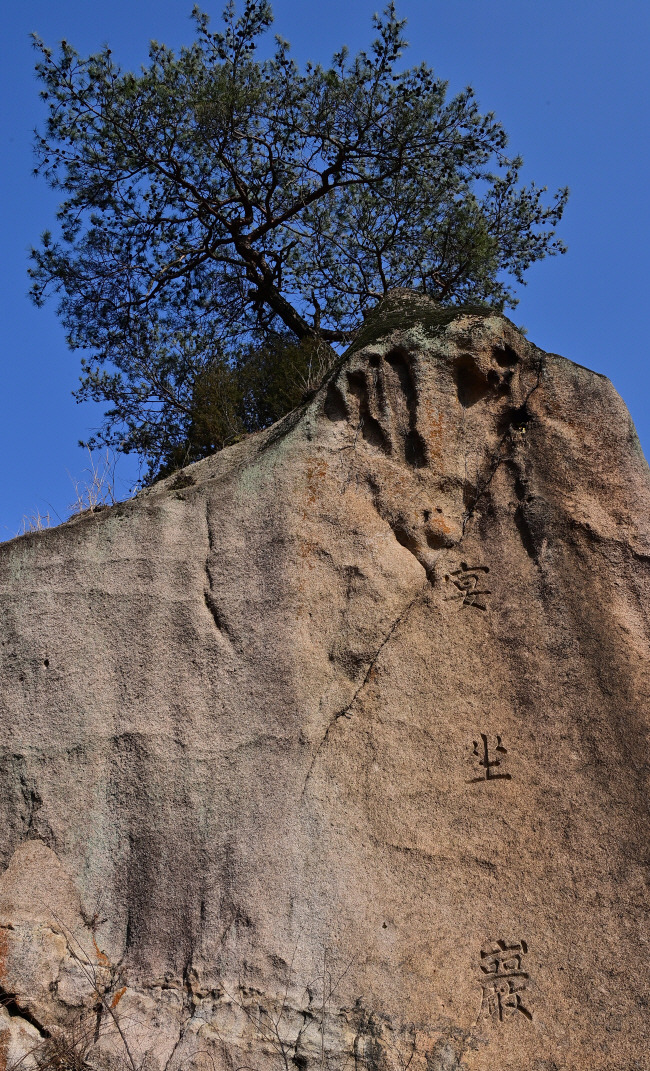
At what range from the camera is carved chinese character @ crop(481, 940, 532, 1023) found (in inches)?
196

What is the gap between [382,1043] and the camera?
480 cm

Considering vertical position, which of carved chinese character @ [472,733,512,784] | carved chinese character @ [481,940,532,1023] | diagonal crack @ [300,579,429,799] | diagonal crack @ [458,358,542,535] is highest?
diagonal crack @ [458,358,542,535]

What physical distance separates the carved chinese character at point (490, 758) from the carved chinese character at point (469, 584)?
790 millimetres

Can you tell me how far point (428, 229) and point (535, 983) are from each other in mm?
8484

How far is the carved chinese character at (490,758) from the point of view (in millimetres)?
5488

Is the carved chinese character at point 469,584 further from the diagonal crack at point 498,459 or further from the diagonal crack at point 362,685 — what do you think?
A: the diagonal crack at point 498,459

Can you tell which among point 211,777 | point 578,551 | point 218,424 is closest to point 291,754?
point 211,777

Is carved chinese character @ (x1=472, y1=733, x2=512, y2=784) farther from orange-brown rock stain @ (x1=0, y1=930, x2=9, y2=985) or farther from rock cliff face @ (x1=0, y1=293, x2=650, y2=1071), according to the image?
orange-brown rock stain @ (x1=0, y1=930, x2=9, y2=985)

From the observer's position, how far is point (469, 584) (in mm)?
5996

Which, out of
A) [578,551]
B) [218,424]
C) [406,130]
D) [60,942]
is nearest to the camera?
[60,942]

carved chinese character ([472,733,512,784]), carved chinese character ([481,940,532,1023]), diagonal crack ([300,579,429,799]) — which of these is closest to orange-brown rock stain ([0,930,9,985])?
diagonal crack ([300,579,429,799])

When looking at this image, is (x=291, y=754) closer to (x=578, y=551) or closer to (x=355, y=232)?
(x=578, y=551)

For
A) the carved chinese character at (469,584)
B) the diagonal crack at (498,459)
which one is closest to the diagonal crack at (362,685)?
the carved chinese character at (469,584)

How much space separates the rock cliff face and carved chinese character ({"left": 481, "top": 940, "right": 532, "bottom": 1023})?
1cm
